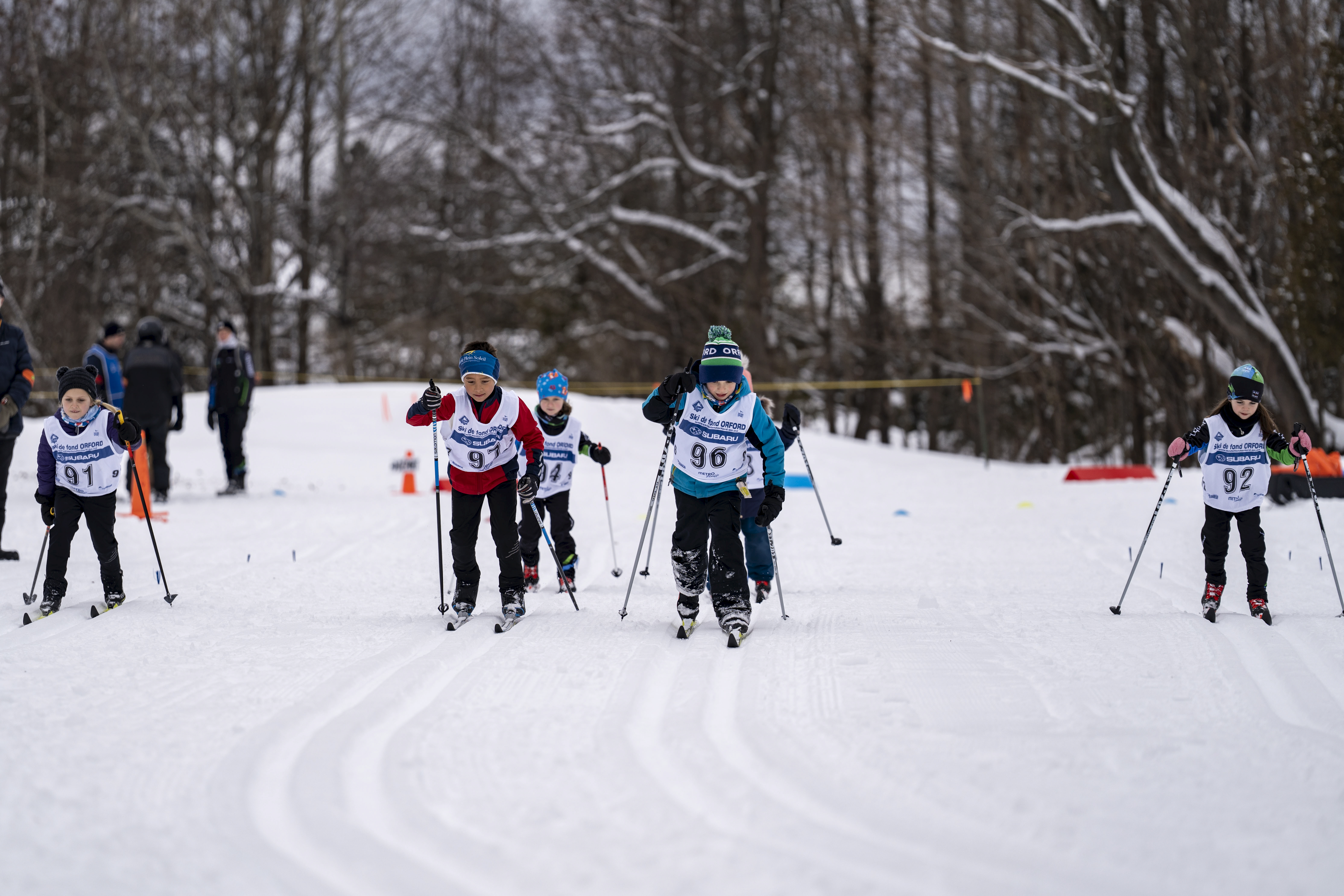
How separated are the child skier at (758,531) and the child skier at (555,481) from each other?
1301 mm

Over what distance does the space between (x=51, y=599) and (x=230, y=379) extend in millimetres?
6542

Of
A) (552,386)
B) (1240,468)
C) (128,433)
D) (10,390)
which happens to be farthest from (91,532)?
(1240,468)

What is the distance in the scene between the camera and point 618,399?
24.1 m

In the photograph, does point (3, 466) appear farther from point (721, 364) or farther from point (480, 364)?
point (721, 364)

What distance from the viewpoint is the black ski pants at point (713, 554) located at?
20.8 feet

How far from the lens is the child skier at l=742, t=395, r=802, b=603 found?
7523 millimetres

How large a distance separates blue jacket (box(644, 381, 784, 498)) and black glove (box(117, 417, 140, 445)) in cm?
323

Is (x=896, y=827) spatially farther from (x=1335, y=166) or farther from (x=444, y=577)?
(x=1335, y=166)

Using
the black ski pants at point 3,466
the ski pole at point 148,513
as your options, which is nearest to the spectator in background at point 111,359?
the black ski pants at point 3,466

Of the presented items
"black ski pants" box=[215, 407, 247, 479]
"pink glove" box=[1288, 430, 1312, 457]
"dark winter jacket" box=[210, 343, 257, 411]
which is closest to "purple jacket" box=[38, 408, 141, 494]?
"dark winter jacket" box=[210, 343, 257, 411]

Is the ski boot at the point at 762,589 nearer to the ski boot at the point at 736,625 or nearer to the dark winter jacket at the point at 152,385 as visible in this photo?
the ski boot at the point at 736,625

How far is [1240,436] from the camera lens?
6969 mm

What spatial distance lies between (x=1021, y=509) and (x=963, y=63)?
29.9 feet

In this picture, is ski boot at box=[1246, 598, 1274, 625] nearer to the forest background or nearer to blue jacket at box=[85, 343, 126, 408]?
blue jacket at box=[85, 343, 126, 408]
